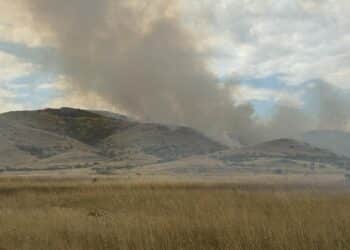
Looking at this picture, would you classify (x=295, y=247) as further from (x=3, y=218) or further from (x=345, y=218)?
(x=3, y=218)

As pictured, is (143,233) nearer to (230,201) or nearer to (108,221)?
(108,221)

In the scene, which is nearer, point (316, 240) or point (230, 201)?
point (316, 240)

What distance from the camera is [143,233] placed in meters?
10.6

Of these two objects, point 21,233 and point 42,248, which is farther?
point 21,233

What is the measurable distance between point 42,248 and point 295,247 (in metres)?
5.13

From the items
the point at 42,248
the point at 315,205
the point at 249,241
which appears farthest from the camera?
the point at 315,205

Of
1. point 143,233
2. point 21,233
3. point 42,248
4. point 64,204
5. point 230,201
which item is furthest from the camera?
point 64,204

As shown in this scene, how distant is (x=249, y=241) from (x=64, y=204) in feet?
41.3

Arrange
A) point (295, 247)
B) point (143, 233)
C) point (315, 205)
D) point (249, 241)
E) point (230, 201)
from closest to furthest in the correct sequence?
point (295, 247) → point (249, 241) → point (143, 233) → point (315, 205) → point (230, 201)

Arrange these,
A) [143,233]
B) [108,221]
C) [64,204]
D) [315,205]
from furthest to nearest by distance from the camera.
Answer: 1. [64,204]
2. [315,205]
3. [108,221]
4. [143,233]

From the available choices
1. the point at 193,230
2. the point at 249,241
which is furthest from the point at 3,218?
the point at 249,241

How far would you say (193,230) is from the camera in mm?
10797

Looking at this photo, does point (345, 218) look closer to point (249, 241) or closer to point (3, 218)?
point (249, 241)

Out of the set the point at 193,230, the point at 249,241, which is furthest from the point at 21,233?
the point at 249,241
